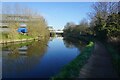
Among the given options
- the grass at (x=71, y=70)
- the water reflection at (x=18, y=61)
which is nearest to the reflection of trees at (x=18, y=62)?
the water reflection at (x=18, y=61)

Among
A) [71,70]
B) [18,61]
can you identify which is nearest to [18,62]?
[18,61]

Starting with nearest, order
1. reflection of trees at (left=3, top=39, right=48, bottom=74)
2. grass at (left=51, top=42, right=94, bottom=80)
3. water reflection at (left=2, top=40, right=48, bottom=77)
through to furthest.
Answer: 1. grass at (left=51, top=42, right=94, bottom=80)
2. water reflection at (left=2, top=40, right=48, bottom=77)
3. reflection of trees at (left=3, top=39, right=48, bottom=74)

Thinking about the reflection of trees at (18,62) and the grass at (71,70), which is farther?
the reflection of trees at (18,62)

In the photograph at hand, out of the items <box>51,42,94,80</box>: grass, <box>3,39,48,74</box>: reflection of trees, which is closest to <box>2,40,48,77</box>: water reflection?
<box>3,39,48,74</box>: reflection of trees

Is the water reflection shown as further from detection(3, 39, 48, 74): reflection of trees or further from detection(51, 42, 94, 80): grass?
detection(51, 42, 94, 80): grass

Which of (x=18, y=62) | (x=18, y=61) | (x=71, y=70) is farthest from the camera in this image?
(x=18, y=61)

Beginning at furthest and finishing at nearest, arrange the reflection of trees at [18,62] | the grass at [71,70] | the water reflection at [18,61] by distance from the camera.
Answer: the reflection of trees at [18,62] → the water reflection at [18,61] → the grass at [71,70]

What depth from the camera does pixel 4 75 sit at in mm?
14930

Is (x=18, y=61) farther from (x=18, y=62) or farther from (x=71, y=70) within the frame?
(x=71, y=70)

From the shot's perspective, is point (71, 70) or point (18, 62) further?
point (18, 62)

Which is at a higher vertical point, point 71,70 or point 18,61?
point 71,70

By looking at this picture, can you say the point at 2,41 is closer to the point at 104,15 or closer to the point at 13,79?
the point at 104,15

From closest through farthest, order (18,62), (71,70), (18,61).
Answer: (71,70) → (18,62) → (18,61)

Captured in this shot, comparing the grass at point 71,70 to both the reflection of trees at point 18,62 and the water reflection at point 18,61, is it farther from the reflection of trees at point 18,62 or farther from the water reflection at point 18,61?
the reflection of trees at point 18,62
